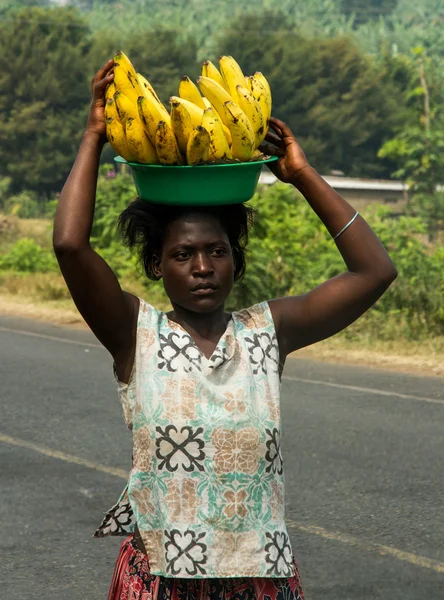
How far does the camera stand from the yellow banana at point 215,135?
2766mm

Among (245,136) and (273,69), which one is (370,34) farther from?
(245,136)

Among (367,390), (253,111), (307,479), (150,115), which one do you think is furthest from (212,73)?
(367,390)

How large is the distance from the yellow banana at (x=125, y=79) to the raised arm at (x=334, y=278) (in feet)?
1.22

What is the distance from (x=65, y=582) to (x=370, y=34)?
98.5m

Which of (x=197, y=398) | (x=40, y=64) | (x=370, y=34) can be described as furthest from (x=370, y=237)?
(x=370, y=34)

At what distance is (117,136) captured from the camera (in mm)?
2795

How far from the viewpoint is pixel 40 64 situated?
54000 mm

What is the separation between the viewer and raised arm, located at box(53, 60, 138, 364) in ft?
9.00

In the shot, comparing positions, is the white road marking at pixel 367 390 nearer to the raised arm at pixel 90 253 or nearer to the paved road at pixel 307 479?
the paved road at pixel 307 479

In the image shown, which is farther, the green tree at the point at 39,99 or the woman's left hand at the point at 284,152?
the green tree at the point at 39,99

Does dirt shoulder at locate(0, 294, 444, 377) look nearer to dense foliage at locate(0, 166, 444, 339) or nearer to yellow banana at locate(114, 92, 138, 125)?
dense foliage at locate(0, 166, 444, 339)

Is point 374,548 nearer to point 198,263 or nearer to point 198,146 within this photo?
point 198,263

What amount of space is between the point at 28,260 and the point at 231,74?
56.6 feet

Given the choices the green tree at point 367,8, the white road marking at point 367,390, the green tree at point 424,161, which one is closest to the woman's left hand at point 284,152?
the white road marking at point 367,390
